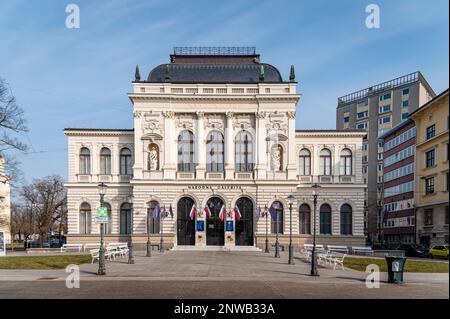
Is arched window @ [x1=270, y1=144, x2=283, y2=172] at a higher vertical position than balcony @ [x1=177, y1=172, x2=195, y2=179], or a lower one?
higher

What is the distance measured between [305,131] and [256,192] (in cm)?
1041

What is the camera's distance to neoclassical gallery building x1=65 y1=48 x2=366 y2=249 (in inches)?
1911

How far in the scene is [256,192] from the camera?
4866 centimetres

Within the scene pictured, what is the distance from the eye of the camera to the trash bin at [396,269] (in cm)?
1847

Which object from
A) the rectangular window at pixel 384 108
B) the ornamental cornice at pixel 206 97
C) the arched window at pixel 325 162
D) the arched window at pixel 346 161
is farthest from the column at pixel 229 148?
the rectangular window at pixel 384 108

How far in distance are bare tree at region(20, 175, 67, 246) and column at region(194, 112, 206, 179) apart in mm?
27699

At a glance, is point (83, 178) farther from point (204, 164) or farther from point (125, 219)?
point (204, 164)

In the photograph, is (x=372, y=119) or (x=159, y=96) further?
(x=372, y=119)

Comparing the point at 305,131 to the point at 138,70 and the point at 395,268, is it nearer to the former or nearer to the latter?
the point at 138,70

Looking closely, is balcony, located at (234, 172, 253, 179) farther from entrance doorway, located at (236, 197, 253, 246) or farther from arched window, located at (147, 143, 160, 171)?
arched window, located at (147, 143, 160, 171)

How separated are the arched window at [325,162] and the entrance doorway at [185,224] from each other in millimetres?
17137

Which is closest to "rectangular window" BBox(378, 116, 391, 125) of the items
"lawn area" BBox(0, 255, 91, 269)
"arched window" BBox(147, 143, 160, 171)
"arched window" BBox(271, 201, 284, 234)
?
"arched window" BBox(271, 201, 284, 234)
